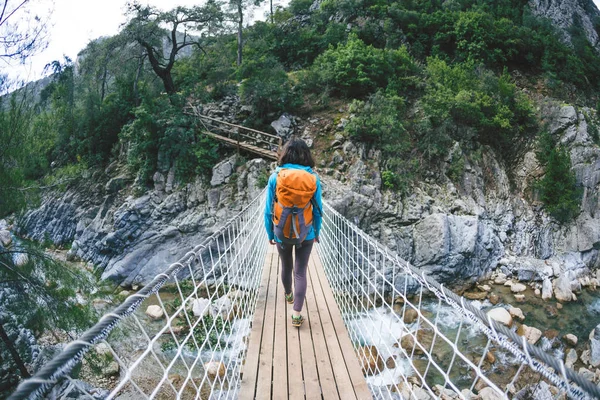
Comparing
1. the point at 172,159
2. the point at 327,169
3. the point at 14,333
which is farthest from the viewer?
the point at 172,159

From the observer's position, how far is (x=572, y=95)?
32.8ft

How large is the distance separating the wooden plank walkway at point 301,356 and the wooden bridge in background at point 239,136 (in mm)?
5271

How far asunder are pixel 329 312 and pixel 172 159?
654 centimetres

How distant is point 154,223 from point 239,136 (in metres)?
2.77

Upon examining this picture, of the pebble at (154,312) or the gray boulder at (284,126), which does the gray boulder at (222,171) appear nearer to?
the gray boulder at (284,126)

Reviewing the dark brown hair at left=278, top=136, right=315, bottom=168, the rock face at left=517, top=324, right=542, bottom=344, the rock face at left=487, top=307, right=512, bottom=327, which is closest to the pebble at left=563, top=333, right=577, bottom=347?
the rock face at left=517, top=324, right=542, bottom=344

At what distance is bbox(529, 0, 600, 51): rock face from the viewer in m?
13.2

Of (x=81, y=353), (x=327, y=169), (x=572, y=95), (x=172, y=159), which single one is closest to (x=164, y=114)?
(x=172, y=159)

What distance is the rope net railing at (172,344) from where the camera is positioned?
0.63 metres

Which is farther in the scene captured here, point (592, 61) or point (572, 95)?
point (592, 61)

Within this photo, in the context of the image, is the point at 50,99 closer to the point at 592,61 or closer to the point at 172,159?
the point at 172,159

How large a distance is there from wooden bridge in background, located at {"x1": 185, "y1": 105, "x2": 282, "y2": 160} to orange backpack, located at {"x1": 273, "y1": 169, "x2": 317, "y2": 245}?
5.48m

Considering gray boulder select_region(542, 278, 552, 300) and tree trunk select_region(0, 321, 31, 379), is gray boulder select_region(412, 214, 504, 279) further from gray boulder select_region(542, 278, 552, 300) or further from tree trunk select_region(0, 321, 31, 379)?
tree trunk select_region(0, 321, 31, 379)

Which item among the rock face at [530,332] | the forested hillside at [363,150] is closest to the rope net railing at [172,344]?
the forested hillside at [363,150]
